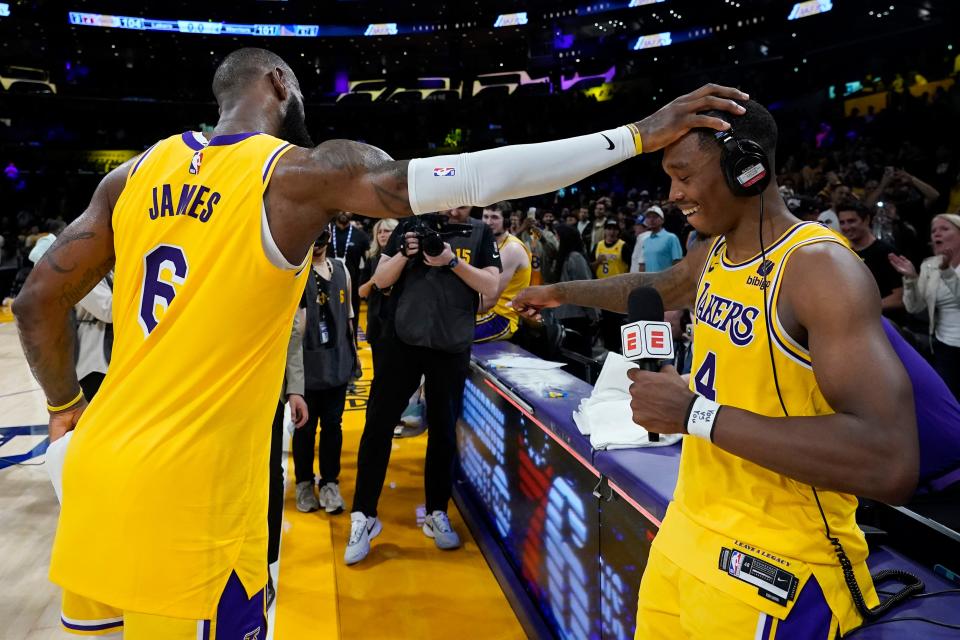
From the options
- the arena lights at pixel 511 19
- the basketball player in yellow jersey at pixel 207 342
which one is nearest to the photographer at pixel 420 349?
the basketball player in yellow jersey at pixel 207 342

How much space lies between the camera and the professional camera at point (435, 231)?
336 cm

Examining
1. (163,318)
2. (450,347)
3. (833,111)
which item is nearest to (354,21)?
(833,111)

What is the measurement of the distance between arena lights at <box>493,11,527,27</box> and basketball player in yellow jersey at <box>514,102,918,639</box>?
2739 centimetres

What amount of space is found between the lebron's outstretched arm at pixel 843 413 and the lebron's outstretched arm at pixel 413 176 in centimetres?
45

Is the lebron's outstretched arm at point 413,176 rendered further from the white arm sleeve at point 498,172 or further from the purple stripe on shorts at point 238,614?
the purple stripe on shorts at point 238,614

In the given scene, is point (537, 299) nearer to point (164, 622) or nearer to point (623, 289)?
point (623, 289)

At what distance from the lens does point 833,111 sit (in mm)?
15922

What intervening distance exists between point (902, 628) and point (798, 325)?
A: 60cm

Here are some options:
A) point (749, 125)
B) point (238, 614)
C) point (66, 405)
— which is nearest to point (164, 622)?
point (238, 614)

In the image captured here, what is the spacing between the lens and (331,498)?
416 centimetres

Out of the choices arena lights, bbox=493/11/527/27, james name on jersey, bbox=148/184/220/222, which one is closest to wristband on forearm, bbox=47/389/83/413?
james name on jersey, bbox=148/184/220/222

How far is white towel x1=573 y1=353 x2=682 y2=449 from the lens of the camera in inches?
84.3

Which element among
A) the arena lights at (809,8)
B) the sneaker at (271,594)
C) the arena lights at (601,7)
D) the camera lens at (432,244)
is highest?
the arena lights at (601,7)

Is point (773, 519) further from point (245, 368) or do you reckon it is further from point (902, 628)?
point (245, 368)
